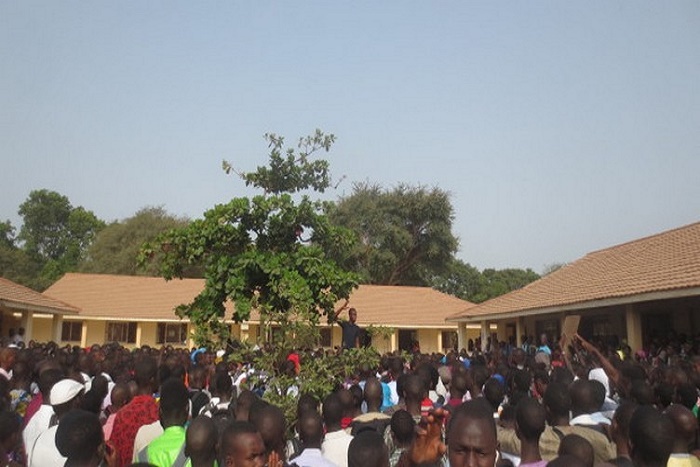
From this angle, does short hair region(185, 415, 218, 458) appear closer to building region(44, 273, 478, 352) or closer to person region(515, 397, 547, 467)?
person region(515, 397, 547, 467)

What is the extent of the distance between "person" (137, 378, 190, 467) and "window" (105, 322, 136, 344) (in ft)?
89.4

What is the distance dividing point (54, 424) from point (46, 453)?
0.68 metres

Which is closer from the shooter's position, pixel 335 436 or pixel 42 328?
pixel 335 436

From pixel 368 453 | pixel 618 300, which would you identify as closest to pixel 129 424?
pixel 368 453

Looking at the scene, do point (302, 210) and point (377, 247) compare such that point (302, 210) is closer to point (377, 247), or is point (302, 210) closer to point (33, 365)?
point (33, 365)

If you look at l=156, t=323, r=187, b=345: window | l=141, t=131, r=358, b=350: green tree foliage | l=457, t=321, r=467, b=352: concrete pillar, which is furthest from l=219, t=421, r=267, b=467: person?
l=156, t=323, r=187, b=345: window

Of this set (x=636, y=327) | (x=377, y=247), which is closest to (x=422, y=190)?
(x=377, y=247)

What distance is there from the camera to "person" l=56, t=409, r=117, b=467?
3447 mm

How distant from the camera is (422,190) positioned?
45844 mm

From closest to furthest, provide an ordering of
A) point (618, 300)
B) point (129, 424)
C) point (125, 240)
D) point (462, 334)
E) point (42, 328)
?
point (129, 424) → point (618, 300) → point (42, 328) → point (462, 334) → point (125, 240)

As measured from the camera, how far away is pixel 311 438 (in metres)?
4.61

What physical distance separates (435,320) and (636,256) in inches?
506

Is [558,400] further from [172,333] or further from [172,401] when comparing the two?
[172,333]

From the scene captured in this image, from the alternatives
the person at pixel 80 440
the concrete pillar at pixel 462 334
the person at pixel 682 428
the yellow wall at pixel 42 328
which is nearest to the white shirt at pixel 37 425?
the person at pixel 80 440
